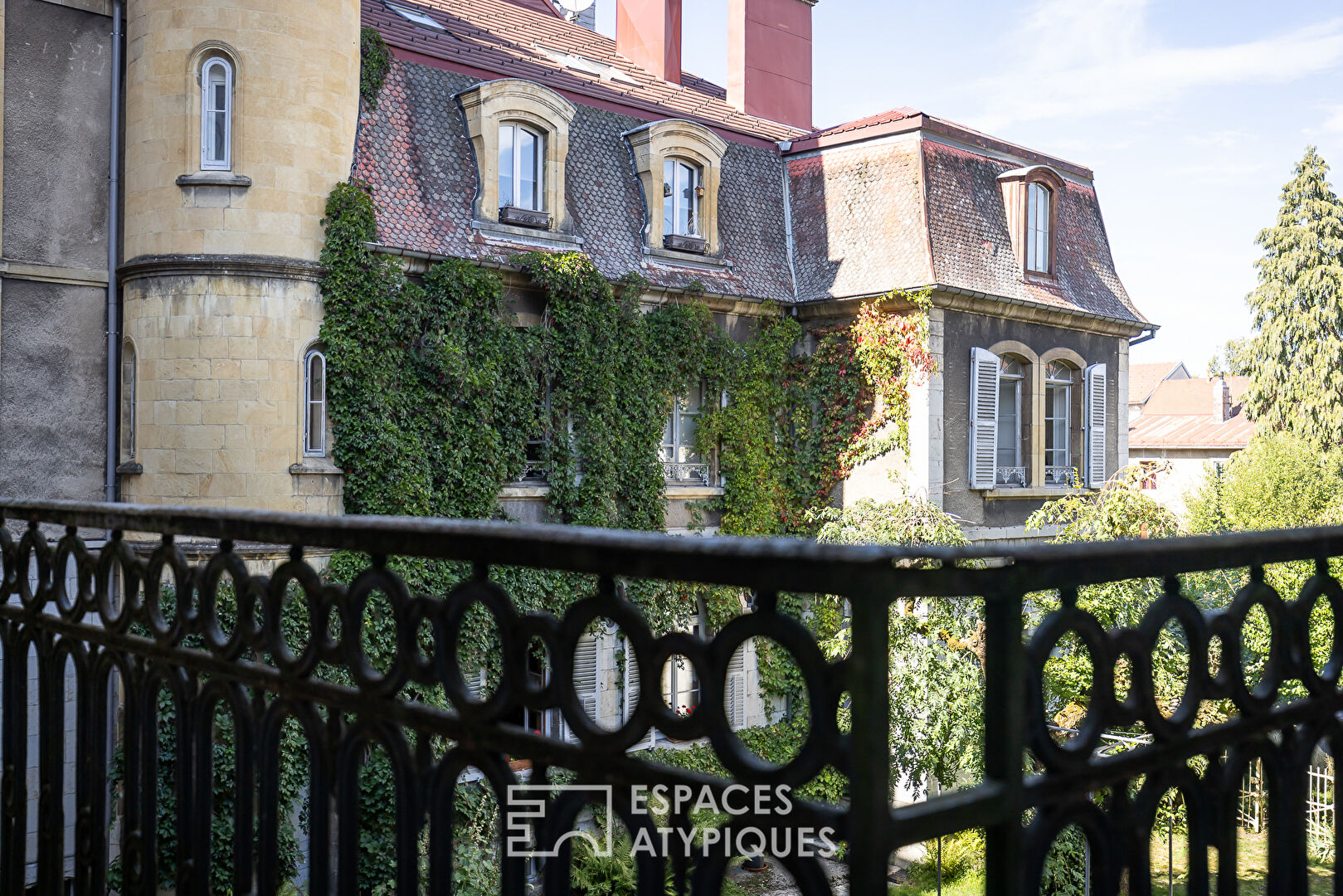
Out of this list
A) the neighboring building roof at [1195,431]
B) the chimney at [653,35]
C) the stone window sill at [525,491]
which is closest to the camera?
the stone window sill at [525,491]

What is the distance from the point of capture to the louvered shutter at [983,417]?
1823cm

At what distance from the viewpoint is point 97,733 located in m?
2.67

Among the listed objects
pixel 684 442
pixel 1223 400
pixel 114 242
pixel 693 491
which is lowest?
pixel 693 491

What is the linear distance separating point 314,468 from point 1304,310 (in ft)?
102

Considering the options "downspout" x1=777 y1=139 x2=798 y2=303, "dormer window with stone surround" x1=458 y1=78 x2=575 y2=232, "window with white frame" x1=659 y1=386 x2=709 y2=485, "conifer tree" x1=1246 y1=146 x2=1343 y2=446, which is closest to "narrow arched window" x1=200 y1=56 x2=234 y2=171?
"dormer window with stone surround" x1=458 y1=78 x2=575 y2=232

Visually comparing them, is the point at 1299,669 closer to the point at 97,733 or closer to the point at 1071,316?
the point at 97,733

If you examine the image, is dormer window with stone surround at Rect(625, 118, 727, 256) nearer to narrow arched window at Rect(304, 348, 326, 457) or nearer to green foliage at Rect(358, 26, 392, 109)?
green foliage at Rect(358, 26, 392, 109)

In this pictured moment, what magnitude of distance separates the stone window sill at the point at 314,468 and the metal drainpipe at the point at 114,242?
8.17 ft

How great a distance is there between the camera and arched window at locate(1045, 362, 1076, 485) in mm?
20438

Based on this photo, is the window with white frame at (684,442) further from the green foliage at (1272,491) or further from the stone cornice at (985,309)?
the green foliage at (1272,491)

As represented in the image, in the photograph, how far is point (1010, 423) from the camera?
19.5 metres

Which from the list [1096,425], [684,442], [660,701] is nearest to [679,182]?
[684,442]

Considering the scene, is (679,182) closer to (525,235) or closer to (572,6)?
(525,235)

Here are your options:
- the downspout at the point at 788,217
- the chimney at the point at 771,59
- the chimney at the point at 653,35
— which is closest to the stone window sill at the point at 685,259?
the downspout at the point at 788,217
